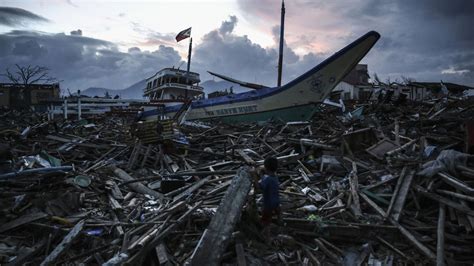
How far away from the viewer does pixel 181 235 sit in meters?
4.95

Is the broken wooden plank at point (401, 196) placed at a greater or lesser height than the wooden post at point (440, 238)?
greater

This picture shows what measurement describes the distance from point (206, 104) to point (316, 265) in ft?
47.3

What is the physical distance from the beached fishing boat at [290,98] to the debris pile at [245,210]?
229 inches

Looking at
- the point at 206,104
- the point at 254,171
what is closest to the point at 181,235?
the point at 254,171

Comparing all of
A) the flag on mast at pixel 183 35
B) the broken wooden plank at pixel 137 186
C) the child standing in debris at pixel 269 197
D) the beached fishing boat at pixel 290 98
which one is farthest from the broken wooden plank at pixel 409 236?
the flag on mast at pixel 183 35

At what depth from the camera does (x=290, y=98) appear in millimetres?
15586

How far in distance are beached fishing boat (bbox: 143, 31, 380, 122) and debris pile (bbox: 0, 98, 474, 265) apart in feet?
19.1

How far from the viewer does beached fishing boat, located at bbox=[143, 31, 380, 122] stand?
47.5 ft

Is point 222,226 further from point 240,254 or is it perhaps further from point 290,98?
point 290,98

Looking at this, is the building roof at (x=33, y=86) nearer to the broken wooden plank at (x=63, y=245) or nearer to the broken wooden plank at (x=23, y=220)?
the broken wooden plank at (x=23, y=220)

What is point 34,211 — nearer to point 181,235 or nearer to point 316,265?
point 181,235

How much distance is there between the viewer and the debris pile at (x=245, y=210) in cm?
459

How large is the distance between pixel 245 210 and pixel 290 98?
1110 cm

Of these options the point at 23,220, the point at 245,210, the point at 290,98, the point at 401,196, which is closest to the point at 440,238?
the point at 401,196
